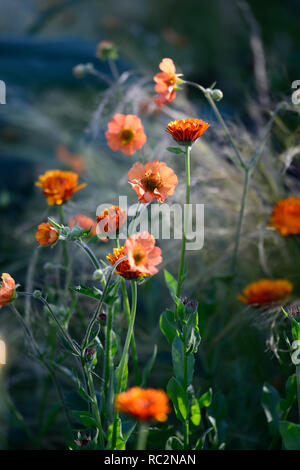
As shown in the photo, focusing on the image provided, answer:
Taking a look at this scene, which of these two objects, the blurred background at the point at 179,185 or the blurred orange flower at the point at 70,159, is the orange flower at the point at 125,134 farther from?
the blurred orange flower at the point at 70,159

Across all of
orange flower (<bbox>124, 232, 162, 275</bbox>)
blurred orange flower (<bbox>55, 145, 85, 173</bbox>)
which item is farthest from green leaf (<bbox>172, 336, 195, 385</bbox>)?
blurred orange flower (<bbox>55, 145, 85, 173</bbox>)

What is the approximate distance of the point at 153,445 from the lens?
2.09 ft

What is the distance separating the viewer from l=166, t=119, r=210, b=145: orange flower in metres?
0.52

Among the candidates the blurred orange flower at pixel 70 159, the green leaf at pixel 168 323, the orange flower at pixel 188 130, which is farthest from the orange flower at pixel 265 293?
the blurred orange flower at pixel 70 159

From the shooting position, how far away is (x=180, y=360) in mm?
531

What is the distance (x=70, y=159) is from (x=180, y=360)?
1012 millimetres

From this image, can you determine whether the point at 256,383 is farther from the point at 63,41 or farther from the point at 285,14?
the point at 285,14

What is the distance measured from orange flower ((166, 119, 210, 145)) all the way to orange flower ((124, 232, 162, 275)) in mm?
130

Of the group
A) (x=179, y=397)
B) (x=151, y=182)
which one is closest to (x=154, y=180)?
(x=151, y=182)

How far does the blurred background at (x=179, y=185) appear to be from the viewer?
0.77 metres

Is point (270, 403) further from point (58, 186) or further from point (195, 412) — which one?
point (58, 186)
